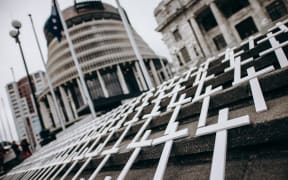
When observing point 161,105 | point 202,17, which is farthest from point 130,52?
point 161,105

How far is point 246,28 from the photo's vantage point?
26.7 m

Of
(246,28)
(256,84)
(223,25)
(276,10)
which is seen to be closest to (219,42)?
(223,25)

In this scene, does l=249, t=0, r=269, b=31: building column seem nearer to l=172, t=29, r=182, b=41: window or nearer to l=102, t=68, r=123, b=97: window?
l=172, t=29, r=182, b=41: window

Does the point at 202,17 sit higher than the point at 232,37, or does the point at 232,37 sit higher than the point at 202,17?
the point at 202,17

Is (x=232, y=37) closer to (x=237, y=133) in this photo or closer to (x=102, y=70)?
(x=237, y=133)

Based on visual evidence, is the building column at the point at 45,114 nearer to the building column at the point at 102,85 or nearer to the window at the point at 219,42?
the building column at the point at 102,85

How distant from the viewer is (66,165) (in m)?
3.82

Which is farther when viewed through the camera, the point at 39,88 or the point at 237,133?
the point at 39,88

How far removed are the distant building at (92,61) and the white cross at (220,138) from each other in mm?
50943

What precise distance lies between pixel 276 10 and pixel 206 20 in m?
9.77

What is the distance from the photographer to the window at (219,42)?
95.5 ft

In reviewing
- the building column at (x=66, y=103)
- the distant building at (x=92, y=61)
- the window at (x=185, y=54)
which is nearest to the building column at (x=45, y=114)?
the distant building at (x=92, y=61)

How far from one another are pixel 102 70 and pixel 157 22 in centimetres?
2490

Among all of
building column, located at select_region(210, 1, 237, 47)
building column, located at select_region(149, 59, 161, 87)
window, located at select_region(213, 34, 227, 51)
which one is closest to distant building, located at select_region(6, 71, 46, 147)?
building column, located at select_region(149, 59, 161, 87)
